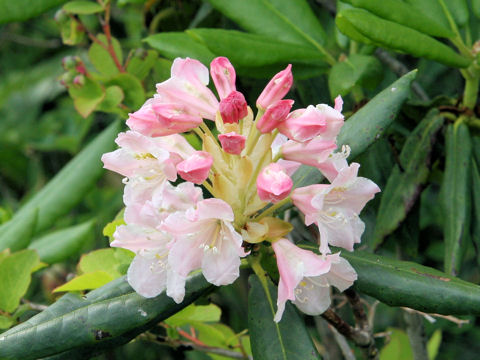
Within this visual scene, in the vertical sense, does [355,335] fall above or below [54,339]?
below

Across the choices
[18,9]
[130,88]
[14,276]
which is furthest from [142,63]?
[14,276]

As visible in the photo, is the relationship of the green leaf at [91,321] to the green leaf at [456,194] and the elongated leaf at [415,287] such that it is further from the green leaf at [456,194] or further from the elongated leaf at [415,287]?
the green leaf at [456,194]

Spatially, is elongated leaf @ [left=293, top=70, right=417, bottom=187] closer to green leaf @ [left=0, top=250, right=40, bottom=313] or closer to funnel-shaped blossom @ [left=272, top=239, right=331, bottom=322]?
funnel-shaped blossom @ [left=272, top=239, right=331, bottom=322]

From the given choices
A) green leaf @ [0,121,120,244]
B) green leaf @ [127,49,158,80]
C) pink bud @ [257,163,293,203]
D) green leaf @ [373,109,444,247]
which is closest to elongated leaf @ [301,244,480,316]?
pink bud @ [257,163,293,203]

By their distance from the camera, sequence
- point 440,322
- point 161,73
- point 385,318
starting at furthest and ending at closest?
point 385,318 < point 440,322 < point 161,73

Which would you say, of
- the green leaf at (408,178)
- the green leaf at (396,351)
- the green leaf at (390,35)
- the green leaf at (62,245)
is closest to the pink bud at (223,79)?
the green leaf at (390,35)

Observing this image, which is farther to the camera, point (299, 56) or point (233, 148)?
point (299, 56)

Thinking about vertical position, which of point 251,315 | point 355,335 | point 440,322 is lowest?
point 440,322

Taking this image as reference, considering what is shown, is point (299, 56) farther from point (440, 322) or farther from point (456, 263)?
point (440, 322)

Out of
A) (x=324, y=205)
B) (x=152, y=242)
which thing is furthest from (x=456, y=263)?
(x=152, y=242)
